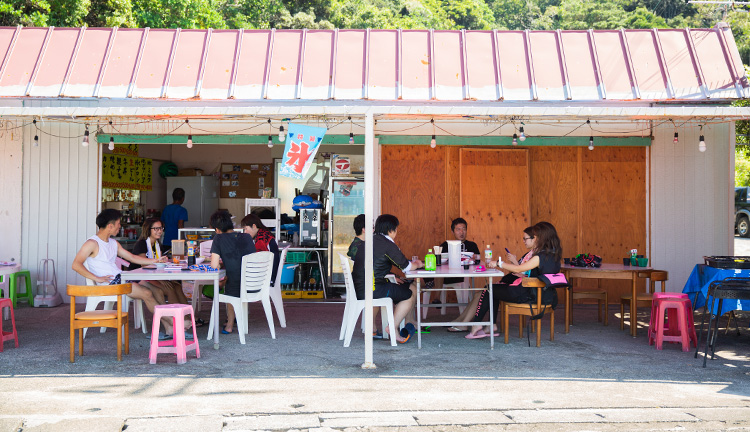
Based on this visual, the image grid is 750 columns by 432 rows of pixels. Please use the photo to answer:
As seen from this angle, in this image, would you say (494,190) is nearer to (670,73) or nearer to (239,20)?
(670,73)

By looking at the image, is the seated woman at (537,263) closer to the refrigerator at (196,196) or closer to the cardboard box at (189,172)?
the refrigerator at (196,196)

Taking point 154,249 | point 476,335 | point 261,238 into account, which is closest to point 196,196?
point 154,249

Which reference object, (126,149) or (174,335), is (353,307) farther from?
(126,149)

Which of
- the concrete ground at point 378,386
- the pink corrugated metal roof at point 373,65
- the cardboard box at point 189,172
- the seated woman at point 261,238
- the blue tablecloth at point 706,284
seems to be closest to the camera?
the concrete ground at point 378,386

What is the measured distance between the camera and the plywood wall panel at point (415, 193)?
9.71 meters

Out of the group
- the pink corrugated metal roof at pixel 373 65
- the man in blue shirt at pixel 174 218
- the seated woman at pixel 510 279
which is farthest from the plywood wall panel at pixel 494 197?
the man in blue shirt at pixel 174 218

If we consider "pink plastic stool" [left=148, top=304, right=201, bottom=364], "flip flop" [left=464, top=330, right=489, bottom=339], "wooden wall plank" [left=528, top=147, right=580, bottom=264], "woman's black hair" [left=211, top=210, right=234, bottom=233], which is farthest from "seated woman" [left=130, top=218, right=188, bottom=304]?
"wooden wall plank" [left=528, top=147, right=580, bottom=264]

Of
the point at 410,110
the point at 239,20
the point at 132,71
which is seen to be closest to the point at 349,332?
the point at 410,110

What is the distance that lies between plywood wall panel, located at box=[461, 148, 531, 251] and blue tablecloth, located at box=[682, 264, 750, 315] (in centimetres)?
284

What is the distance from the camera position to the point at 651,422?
437 cm

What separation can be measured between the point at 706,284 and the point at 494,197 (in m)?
3.44

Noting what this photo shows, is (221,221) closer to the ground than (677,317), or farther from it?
farther from it

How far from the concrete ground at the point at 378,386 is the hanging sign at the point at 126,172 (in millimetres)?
3829

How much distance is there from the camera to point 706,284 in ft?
22.4
